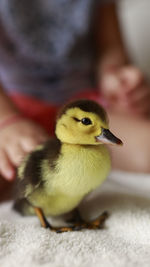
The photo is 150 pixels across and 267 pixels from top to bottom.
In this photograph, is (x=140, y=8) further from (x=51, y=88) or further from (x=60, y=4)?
(x=51, y=88)

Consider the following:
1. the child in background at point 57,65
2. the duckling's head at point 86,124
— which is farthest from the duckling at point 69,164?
the child in background at point 57,65

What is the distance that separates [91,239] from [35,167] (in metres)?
0.13

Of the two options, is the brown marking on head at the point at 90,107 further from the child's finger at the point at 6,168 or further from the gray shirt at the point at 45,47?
the gray shirt at the point at 45,47

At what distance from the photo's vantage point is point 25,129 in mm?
729

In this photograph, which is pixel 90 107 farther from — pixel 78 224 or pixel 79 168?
pixel 78 224

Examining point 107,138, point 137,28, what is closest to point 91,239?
point 107,138

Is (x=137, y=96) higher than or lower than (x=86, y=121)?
higher

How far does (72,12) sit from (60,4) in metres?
0.05

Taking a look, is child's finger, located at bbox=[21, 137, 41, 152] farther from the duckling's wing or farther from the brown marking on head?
the brown marking on head

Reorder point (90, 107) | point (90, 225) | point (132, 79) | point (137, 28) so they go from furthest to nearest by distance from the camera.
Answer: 1. point (137, 28)
2. point (132, 79)
3. point (90, 225)
4. point (90, 107)

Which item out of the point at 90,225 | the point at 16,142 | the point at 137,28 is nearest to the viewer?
the point at 90,225

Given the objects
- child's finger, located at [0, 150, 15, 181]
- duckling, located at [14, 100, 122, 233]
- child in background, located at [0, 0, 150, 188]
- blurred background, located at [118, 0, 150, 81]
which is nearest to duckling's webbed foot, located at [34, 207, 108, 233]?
duckling, located at [14, 100, 122, 233]

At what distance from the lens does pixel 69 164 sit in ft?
1.73

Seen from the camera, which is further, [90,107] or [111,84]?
[111,84]
